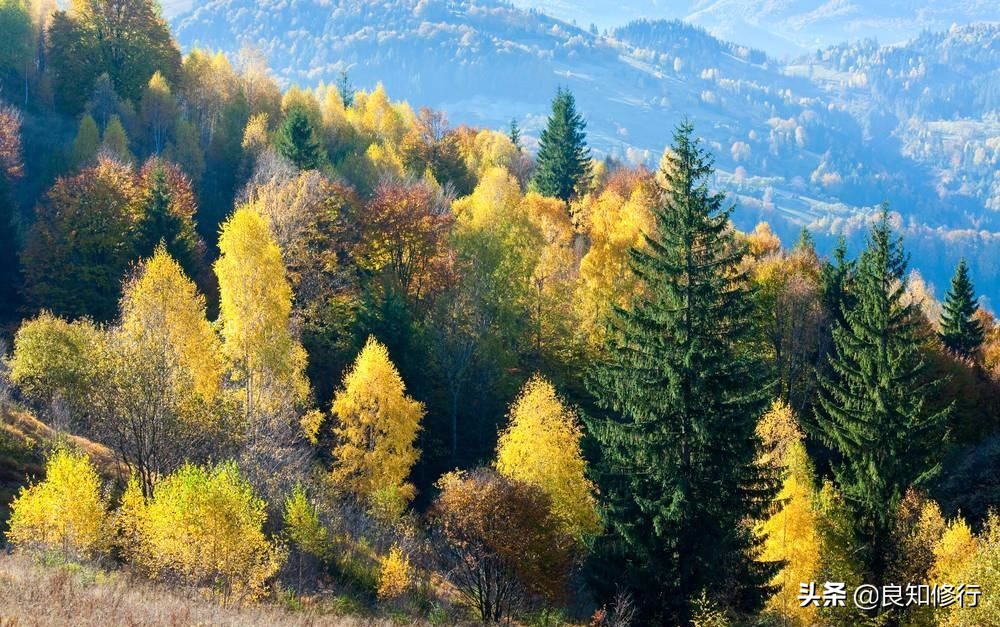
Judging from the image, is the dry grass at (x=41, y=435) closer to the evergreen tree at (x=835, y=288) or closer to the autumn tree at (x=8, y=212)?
the autumn tree at (x=8, y=212)

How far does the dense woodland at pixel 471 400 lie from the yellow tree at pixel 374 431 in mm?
148

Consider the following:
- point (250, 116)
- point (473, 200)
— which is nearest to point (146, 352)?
point (473, 200)

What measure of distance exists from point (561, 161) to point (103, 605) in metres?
68.7

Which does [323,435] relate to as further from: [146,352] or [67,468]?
[67,468]

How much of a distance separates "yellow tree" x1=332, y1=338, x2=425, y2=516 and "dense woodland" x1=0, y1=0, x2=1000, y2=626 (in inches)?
5.8

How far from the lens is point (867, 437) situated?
3688cm

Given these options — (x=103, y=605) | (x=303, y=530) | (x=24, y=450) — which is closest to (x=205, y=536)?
(x=303, y=530)

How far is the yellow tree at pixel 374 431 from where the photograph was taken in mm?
43906

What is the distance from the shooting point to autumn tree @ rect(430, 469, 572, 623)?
3203 centimetres

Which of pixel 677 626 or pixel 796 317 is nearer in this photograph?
pixel 677 626

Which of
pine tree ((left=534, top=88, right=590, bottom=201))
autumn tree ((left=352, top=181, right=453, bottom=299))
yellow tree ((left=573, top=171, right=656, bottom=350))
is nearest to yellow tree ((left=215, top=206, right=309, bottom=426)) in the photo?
autumn tree ((left=352, top=181, right=453, bottom=299))

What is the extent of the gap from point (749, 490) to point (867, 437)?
7.42 meters

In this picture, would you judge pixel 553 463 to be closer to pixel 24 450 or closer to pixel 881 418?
pixel 881 418

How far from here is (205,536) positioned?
29.0 meters
